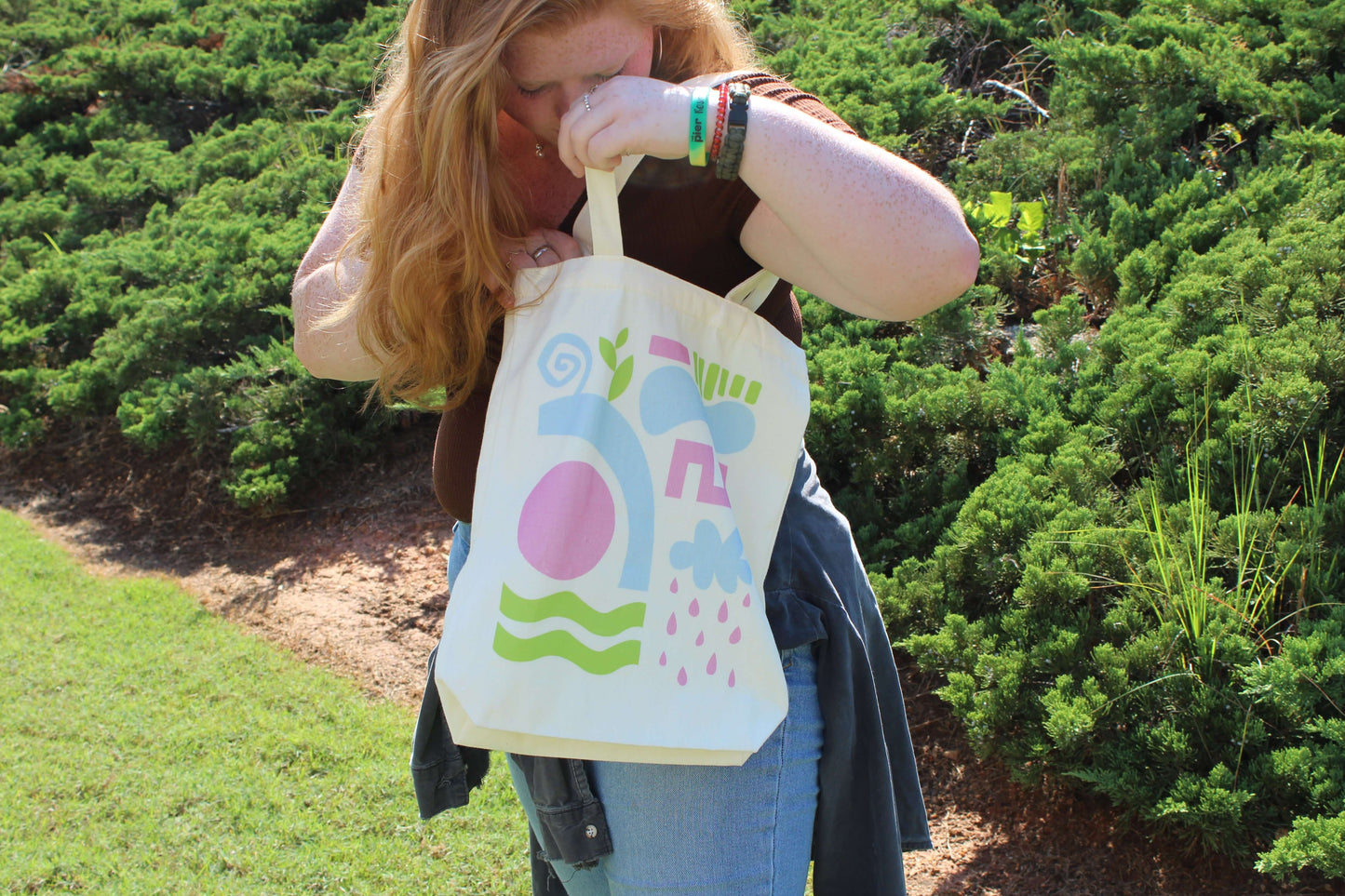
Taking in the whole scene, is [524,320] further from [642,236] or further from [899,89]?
[899,89]

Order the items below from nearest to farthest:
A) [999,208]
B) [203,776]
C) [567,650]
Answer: [567,650] < [203,776] < [999,208]

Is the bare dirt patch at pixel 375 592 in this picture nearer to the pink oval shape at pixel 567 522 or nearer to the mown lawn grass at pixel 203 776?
the mown lawn grass at pixel 203 776

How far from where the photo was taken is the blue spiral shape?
4.02ft

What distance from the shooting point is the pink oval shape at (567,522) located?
1176 mm

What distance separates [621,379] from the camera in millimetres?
1232

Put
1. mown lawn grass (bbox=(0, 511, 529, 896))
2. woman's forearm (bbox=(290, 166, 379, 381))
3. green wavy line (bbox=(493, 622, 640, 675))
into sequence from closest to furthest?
green wavy line (bbox=(493, 622, 640, 675)) < woman's forearm (bbox=(290, 166, 379, 381)) < mown lawn grass (bbox=(0, 511, 529, 896))

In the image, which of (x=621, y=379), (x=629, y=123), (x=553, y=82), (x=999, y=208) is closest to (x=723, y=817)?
(x=621, y=379)

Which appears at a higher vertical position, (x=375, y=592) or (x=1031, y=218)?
(x=1031, y=218)

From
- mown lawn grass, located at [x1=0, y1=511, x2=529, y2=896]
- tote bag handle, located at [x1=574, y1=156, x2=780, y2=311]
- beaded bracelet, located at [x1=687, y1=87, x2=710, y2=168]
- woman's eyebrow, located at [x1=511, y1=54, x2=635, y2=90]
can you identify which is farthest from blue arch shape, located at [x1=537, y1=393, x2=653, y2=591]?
mown lawn grass, located at [x1=0, y1=511, x2=529, y2=896]

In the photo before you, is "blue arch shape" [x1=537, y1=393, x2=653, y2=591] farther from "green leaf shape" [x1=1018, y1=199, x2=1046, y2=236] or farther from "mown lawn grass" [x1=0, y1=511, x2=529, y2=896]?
"green leaf shape" [x1=1018, y1=199, x2=1046, y2=236]

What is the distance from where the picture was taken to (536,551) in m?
1.18

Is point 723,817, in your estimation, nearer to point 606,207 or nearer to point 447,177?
point 606,207

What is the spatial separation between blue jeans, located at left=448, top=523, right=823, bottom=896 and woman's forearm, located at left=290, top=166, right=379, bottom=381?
0.73m

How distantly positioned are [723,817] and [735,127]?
2.82 feet
